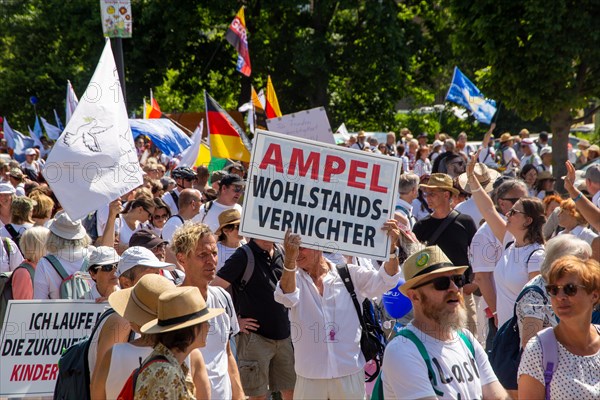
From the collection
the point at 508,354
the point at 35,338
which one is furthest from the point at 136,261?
the point at 508,354

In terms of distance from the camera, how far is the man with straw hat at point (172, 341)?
3756 mm

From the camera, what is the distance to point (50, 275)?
22.6 ft

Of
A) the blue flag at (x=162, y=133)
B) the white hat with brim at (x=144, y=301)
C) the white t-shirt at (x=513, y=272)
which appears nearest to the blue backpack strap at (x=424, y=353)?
the white hat with brim at (x=144, y=301)

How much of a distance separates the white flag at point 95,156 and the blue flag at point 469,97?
15659 mm

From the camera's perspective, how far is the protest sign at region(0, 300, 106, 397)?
6.41 meters

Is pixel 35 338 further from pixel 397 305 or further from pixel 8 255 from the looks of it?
pixel 397 305

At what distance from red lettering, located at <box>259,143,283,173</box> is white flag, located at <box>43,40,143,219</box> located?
155 centimetres

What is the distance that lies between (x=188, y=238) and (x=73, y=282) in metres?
1.78

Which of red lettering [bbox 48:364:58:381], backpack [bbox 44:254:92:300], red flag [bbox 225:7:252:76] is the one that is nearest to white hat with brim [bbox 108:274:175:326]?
red lettering [bbox 48:364:58:381]

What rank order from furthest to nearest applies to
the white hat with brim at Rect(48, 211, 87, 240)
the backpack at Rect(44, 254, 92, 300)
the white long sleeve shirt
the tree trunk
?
the tree trunk, the white hat with brim at Rect(48, 211, 87, 240), the backpack at Rect(44, 254, 92, 300), the white long sleeve shirt

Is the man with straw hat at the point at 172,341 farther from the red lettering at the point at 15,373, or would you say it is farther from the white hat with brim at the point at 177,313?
the red lettering at the point at 15,373

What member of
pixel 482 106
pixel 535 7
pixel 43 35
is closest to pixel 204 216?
pixel 535 7

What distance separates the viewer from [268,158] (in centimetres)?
590

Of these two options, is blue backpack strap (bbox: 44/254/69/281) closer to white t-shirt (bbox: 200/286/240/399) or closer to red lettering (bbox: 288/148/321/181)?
white t-shirt (bbox: 200/286/240/399)
